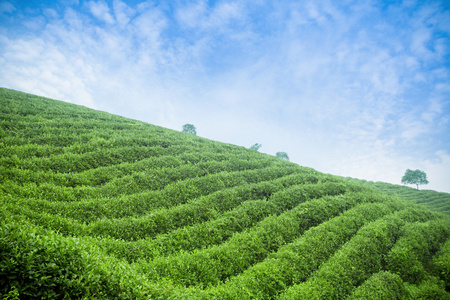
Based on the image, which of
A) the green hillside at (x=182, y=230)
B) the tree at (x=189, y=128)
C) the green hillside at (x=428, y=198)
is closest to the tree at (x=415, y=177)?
the green hillside at (x=428, y=198)

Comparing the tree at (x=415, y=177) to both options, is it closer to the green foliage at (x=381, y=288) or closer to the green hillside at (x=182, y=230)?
Result: the green hillside at (x=182, y=230)

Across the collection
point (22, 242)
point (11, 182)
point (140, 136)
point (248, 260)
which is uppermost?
point (140, 136)

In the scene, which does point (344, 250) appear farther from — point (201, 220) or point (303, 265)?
point (201, 220)

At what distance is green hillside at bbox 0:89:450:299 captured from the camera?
20.1 ft

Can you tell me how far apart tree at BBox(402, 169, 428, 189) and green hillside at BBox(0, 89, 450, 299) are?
190ft

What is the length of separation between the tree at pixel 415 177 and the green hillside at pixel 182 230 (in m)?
57.8

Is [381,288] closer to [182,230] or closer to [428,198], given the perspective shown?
[182,230]

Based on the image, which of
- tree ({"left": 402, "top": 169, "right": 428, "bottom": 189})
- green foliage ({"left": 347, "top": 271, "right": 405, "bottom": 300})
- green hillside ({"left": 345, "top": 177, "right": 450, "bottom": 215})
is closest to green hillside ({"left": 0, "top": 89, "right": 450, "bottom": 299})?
green foliage ({"left": 347, "top": 271, "right": 405, "bottom": 300})

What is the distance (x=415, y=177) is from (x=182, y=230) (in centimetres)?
8371

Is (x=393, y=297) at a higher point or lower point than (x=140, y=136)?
lower

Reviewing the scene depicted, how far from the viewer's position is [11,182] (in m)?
12.9

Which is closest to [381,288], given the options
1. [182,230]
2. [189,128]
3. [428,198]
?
[182,230]

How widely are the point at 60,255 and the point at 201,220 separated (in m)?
9.32

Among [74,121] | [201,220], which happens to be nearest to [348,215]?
[201,220]
